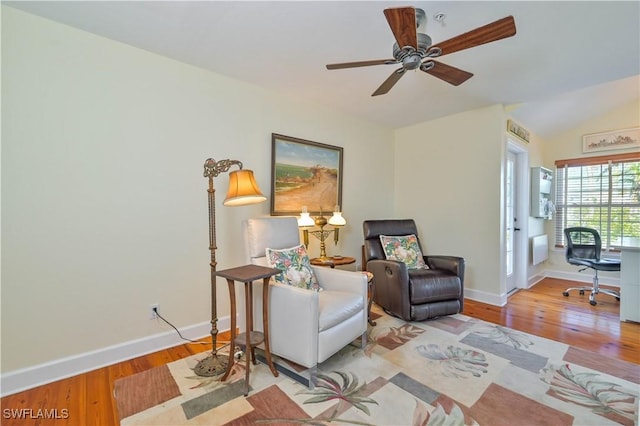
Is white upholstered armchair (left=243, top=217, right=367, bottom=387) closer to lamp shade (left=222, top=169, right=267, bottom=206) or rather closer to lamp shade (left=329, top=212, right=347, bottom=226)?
lamp shade (left=222, top=169, right=267, bottom=206)

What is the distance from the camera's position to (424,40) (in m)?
1.87

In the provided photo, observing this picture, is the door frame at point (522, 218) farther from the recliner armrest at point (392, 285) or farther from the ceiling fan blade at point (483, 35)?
the ceiling fan blade at point (483, 35)

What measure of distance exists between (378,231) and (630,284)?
2553 millimetres

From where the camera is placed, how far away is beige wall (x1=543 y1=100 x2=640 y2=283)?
13.8ft

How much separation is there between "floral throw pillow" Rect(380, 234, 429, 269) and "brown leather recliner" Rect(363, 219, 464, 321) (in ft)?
0.47

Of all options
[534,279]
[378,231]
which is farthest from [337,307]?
[534,279]

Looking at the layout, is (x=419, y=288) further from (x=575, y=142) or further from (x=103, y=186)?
(x=575, y=142)

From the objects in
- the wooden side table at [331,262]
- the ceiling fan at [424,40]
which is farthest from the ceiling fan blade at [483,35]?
the wooden side table at [331,262]

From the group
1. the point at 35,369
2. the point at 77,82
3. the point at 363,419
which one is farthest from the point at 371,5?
the point at 35,369

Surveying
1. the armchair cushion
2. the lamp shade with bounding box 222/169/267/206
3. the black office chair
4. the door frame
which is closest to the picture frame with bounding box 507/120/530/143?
the door frame

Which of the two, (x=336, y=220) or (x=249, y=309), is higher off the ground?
(x=336, y=220)

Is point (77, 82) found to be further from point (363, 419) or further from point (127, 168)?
point (363, 419)

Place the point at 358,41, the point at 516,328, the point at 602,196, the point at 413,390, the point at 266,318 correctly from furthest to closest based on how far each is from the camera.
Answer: the point at 602,196 < the point at 516,328 < the point at 358,41 < the point at 266,318 < the point at 413,390

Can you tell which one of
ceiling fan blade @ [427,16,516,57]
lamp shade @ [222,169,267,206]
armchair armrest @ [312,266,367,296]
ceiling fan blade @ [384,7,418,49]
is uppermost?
ceiling fan blade @ [384,7,418,49]
